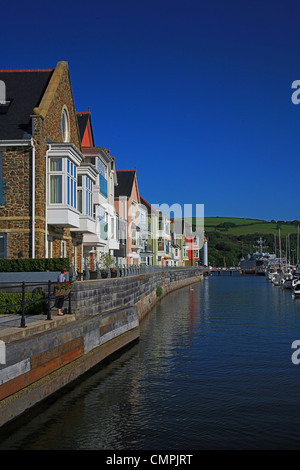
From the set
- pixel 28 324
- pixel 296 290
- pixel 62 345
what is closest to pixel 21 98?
pixel 28 324

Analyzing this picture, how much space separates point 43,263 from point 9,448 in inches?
482

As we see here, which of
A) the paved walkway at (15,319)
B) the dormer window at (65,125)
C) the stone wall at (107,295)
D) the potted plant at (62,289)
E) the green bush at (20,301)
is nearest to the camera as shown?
the paved walkway at (15,319)

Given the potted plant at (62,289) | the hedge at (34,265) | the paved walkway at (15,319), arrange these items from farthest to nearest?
the hedge at (34,265)
the potted plant at (62,289)
the paved walkway at (15,319)

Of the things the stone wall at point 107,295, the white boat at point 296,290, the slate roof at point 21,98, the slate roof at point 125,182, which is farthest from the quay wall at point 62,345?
the slate roof at point 125,182

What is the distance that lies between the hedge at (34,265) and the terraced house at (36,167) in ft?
10.8

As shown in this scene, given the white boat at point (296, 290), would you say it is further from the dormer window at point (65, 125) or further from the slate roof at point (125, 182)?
the dormer window at point (65, 125)

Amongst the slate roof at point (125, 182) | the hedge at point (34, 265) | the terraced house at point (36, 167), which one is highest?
the slate roof at point (125, 182)

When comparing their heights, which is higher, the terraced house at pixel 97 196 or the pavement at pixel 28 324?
the terraced house at pixel 97 196

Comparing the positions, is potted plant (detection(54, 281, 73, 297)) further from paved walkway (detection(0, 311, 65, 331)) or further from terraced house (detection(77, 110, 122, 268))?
terraced house (detection(77, 110, 122, 268))

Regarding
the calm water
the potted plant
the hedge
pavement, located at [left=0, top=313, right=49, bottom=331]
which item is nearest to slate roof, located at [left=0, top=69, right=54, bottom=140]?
the hedge

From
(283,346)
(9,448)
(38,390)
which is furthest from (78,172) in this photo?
(9,448)

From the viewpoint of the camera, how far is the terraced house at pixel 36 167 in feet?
85.9

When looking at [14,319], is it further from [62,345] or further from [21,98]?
[21,98]

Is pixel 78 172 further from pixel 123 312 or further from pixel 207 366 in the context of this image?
pixel 207 366
